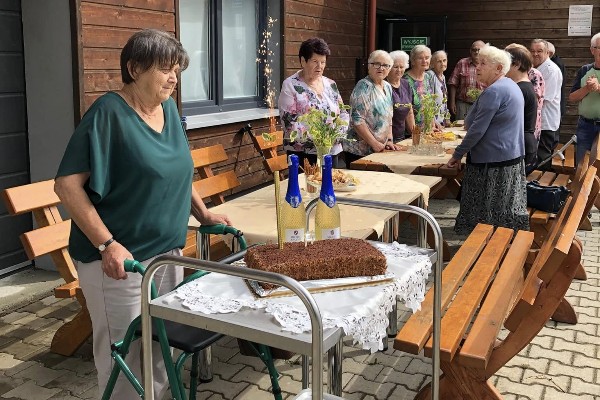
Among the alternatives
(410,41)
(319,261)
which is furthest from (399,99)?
(410,41)

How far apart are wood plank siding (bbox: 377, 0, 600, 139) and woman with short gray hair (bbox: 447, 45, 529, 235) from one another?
652cm

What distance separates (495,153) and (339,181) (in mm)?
1452

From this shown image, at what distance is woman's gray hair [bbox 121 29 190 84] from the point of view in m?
2.39

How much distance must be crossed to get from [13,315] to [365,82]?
3102 millimetres

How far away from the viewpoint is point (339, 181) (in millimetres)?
4008

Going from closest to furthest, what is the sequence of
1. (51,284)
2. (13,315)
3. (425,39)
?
1. (13,315)
2. (51,284)
3. (425,39)

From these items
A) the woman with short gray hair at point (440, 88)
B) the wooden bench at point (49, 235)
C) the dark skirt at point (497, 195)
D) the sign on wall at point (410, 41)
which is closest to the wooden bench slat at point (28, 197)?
the wooden bench at point (49, 235)

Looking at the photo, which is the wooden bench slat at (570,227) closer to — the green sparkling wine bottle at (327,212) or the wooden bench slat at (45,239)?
the green sparkling wine bottle at (327,212)

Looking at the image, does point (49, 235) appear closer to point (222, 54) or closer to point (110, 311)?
point (110, 311)

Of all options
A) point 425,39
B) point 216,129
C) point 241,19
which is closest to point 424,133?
point 216,129

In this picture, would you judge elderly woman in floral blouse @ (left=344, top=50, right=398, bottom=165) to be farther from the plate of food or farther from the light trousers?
the light trousers

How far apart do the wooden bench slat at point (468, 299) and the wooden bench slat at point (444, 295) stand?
4 centimetres

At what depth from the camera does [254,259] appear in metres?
2.03

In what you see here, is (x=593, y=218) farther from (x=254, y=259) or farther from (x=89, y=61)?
(x=254, y=259)
